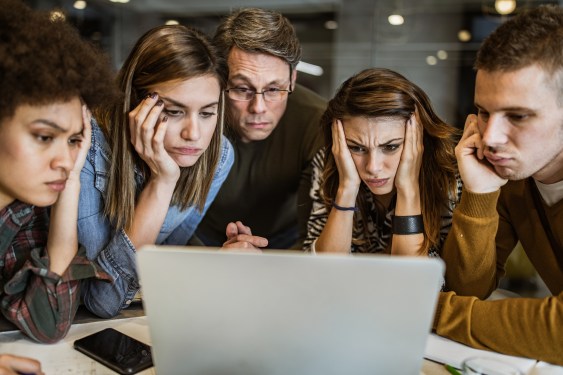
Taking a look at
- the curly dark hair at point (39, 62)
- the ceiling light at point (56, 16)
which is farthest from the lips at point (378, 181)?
the ceiling light at point (56, 16)

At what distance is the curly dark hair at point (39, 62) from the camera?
107cm

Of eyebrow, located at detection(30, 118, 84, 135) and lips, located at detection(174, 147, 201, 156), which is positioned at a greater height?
eyebrow, located at detection(30, 118, 84, 135)

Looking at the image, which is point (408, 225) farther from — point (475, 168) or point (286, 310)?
point (286, 310)

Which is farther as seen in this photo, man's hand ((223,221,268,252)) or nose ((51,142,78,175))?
man's hand ((223,221,268,252))

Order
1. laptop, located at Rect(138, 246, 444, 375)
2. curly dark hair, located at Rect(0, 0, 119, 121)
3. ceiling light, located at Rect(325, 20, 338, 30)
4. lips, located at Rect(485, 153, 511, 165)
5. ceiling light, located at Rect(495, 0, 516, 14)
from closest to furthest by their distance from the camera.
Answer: laptop, located at Rect(138, 246, 444, 375) < curly dark hair, located at Rect(0, 0, 119, 121) < lips, located at Rect(485, 153, 511, 165) < ceiling light, located at Rect(495, 0, 516, 14) < ceiling light, located at Rect(325, 20, 338, 30)

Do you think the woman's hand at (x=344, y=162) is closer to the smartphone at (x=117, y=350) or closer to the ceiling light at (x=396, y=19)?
the smartphone at (x=117, y=350)

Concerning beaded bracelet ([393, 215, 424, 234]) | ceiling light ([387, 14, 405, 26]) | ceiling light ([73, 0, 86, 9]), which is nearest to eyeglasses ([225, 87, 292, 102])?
beaded bracelet ([393, 215, 424, 234])

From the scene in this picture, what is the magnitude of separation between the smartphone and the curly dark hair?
0.47m

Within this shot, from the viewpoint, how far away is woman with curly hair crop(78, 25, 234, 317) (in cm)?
146

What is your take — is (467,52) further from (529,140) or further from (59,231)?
(59,231)

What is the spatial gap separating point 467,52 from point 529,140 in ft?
12.8

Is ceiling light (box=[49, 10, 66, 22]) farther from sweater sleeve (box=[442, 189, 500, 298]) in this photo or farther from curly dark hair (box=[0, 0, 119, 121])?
sweater sleeve (box=[442, 189, 500, 298])

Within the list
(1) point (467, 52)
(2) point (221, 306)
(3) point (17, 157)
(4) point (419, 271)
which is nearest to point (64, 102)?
(3) point (17, 157)

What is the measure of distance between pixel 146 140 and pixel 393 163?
680mm
